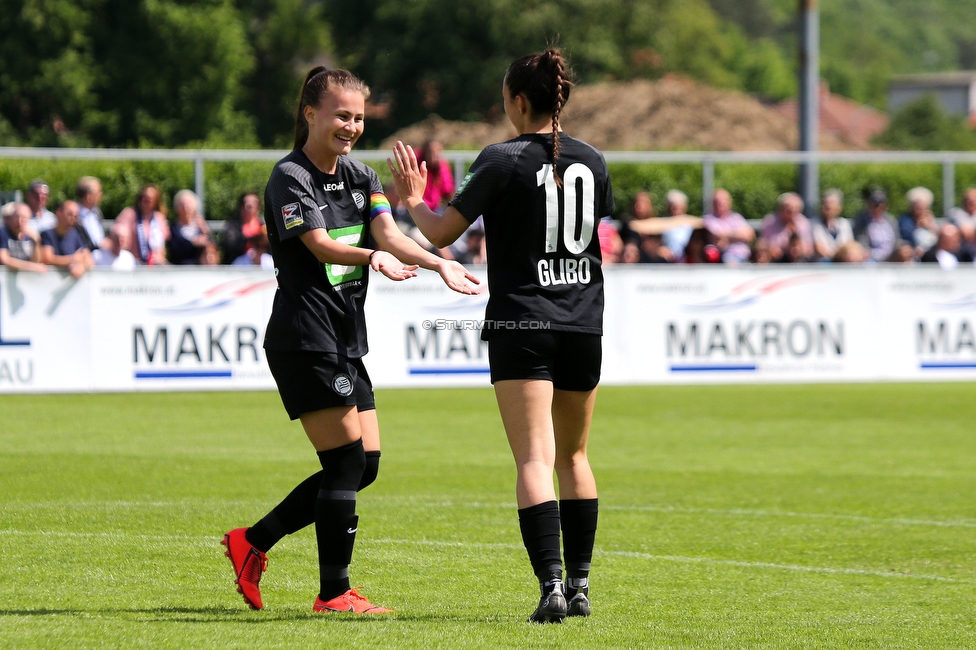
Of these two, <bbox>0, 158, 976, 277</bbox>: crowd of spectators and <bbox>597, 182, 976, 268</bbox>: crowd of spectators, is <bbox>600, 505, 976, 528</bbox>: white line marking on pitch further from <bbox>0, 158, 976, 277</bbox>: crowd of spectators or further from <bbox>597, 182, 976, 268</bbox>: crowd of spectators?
<bbox>597, 182, 976, 268</bbox>: crowd of spectators

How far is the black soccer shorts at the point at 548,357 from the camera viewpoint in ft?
16.3

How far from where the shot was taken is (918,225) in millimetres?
19062

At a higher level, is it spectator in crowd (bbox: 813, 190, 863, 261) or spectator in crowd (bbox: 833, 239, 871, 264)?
spectator in crowd (bbox: 813, 190, 863, 261)

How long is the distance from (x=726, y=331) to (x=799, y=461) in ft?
18.9

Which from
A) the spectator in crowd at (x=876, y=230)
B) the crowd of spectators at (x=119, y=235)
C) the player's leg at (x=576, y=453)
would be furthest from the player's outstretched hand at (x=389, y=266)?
the spectator in crowd at (x=876, y=230)

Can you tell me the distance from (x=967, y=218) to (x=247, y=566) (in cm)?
1577

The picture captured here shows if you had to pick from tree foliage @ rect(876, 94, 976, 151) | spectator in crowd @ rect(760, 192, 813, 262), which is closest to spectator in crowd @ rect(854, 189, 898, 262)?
spectator in crowd @ rect(760, 192, 813, 262)

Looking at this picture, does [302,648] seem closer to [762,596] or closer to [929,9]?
[762,596]

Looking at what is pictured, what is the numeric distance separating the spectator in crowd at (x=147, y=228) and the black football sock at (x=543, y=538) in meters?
11.6

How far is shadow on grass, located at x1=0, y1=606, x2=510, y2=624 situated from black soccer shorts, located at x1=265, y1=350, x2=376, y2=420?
77 centimetres

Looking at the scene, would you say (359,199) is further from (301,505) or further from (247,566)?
(247,566)

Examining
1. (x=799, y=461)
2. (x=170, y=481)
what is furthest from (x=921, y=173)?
(x=170, y=481)

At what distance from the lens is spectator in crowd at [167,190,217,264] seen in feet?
51.5

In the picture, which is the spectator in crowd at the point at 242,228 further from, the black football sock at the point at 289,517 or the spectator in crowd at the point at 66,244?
the black football sock at the point at 289,517
